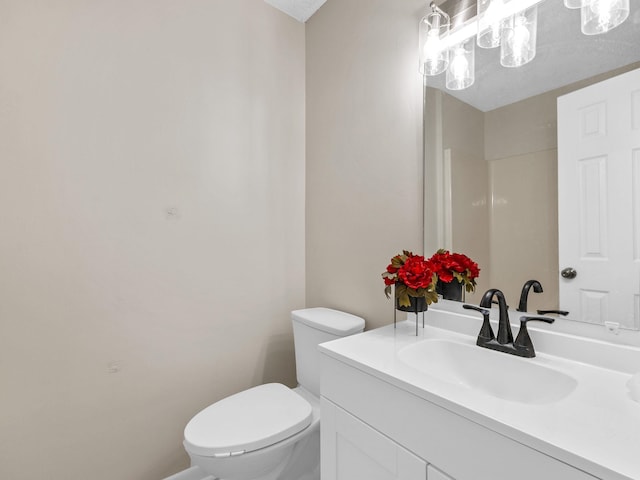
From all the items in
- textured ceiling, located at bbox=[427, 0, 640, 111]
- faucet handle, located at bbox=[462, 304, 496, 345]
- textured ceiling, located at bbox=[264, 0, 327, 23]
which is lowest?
faucet handle, located at bbox=[462, 304, 496, 345]

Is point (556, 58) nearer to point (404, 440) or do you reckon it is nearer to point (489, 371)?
point (489, 371)

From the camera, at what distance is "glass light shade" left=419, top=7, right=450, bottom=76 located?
3.86 feet

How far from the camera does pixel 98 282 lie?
126 centimetres

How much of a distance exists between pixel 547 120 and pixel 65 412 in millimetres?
1965

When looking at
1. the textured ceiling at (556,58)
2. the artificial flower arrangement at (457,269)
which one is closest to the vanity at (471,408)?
the artificial flower arrangement at (457,269)

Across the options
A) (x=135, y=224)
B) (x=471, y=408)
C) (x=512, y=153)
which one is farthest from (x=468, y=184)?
(x=135, y=224)

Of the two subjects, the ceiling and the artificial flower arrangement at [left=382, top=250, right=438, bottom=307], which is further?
the artificial flower arrangement at [left=382, top=250, right=438, bottom=307]

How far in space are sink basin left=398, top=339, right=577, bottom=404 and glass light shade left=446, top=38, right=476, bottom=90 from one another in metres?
0.94

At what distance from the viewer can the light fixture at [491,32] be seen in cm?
86

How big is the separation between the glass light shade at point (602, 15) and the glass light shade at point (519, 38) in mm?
121

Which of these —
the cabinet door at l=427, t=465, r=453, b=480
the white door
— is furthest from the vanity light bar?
the cabinet door at l=427, t=465, r=453, b=480

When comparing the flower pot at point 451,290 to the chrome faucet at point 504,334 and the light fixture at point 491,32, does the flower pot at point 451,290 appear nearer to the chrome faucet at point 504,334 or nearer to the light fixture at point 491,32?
the chrome faucet at point 504,334

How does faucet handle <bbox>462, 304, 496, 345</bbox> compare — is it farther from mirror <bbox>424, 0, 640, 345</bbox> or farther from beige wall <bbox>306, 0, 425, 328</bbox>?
beige wall <bbox>306, 0, 425, 328</bbox>

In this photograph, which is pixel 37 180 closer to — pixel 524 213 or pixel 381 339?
pixel 381 339
